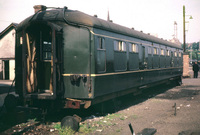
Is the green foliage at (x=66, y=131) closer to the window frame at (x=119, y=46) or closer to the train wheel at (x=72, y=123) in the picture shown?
the train wheel at (x=72, y=123)

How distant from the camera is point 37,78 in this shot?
25.0ft

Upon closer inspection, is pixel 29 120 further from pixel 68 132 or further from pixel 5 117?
pixel 68 132

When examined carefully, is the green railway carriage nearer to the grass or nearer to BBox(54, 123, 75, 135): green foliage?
the grass

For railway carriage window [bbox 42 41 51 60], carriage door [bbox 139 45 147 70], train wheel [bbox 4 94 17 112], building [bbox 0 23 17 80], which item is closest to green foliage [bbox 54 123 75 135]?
railway carriage window [bbox 42 41 51 60]

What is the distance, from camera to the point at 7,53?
2662 cm

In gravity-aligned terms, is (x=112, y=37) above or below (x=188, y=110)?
above

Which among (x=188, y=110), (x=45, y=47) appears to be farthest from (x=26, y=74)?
(x=188, y=110)

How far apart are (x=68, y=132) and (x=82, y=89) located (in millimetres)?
1435

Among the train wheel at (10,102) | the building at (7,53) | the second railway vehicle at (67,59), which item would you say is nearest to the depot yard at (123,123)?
the train wheel at (10,102)

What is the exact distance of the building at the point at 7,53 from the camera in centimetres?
2645

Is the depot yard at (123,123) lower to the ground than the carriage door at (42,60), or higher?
lower

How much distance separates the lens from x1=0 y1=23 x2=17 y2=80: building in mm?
26453

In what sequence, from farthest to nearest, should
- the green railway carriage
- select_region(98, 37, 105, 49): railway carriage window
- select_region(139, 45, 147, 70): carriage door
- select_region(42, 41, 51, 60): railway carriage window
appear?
select_region(139, 45, 147, 70): carriage door → select_region(42, 41, 51, 60): railway carriage window → select_region(98, 37, 105, 49): railway carriage window → the green railway carriage

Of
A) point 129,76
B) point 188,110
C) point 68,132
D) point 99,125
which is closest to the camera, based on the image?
point 68,132
